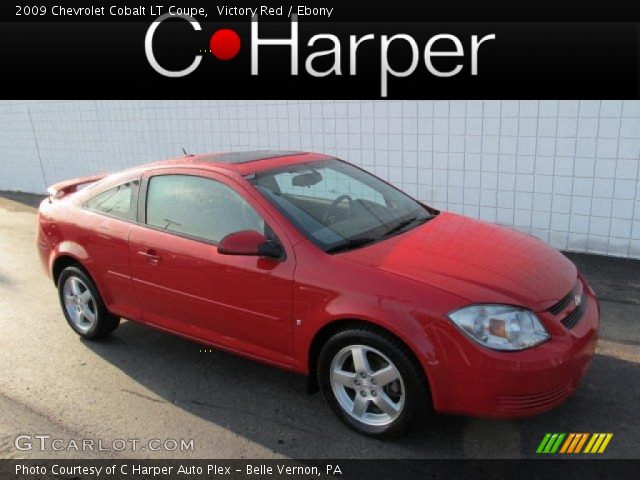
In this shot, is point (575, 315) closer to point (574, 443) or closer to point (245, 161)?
point (574, 443)

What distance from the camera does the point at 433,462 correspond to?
9.68ft

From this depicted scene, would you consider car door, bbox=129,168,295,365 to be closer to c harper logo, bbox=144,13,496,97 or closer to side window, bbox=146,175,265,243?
side window, bbox=146,175,265,243

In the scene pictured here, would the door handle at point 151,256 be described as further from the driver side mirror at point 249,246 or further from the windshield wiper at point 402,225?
the windshield wiper at point 402,225

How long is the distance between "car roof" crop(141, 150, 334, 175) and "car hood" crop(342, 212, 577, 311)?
1.01 metres

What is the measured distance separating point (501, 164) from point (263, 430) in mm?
4459

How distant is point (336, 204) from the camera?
3.73 metres

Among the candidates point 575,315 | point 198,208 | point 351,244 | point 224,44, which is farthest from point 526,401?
point 224,44

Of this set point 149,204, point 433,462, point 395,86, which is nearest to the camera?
point 433,462

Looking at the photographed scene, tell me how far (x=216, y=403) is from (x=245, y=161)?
1.67 metres

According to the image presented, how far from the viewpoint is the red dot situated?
827 cm

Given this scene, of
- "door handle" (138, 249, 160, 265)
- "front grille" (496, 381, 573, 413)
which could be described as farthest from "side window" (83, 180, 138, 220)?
"front grille" (496, 381, 573, 413)

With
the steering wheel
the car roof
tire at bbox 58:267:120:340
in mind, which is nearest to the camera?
the steering wheel

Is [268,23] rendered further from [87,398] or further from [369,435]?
[369,435]

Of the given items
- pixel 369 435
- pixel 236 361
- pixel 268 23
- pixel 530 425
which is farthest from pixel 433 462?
pixel 268 23
